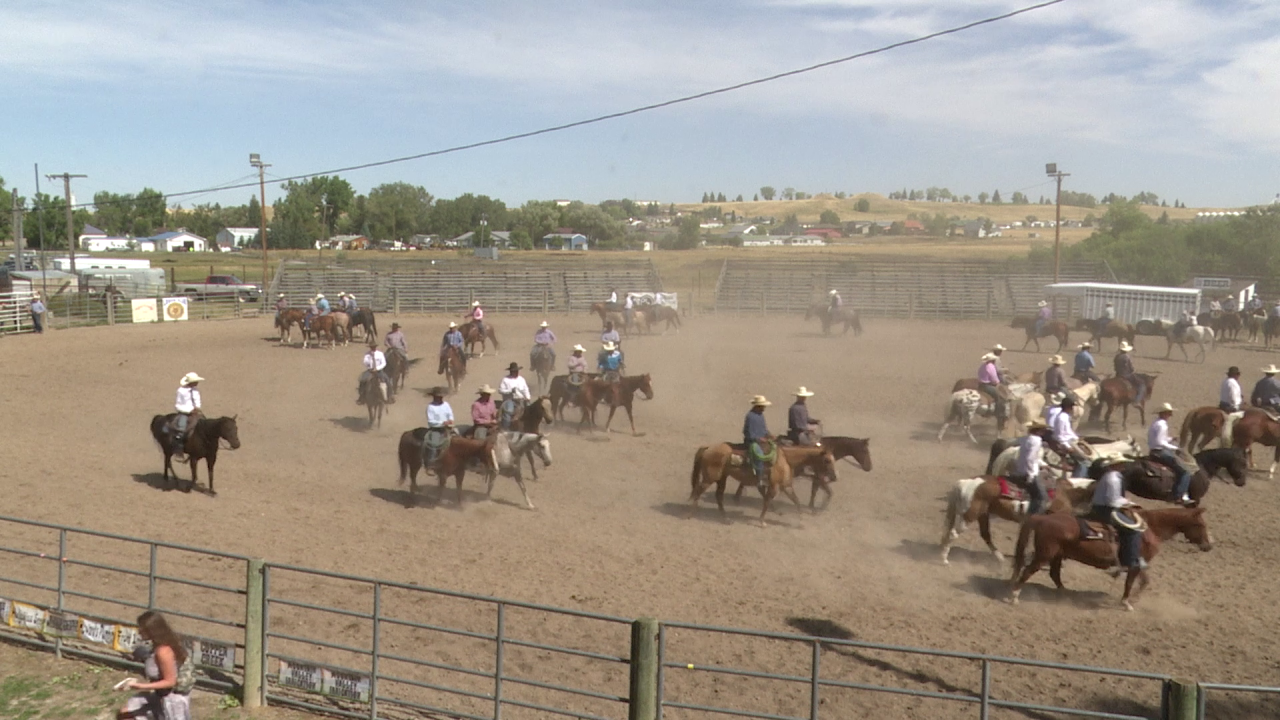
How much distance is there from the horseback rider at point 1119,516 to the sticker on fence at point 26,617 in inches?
394

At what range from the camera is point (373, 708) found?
23.7ft

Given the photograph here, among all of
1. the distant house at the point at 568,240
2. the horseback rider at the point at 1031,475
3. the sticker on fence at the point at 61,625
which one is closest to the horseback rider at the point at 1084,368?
the horseback rider at the point at 1031,475

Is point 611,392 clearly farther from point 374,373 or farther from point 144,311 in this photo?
point 144,311

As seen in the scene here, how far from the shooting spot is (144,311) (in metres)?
38.9

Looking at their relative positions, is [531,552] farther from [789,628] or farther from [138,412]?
[138,412]

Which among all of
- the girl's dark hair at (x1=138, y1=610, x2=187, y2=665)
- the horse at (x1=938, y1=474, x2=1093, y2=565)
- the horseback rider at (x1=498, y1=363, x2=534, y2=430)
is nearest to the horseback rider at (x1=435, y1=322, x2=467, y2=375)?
the horseback rider at (x1=498, y1=363, x2=534, y2=430)

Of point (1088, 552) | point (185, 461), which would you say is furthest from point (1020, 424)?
point (185, 461)

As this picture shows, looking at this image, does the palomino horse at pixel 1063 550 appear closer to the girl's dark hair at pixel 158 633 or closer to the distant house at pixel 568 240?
the girl's dark hair at pixel 158 633

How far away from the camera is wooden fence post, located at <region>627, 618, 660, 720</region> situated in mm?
6395

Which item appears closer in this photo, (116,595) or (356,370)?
(116,595)

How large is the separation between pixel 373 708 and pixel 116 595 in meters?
4.23

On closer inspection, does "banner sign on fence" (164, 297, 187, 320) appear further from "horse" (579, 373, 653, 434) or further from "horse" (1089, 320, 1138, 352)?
"horse" (1089, 320, 1138, 352)

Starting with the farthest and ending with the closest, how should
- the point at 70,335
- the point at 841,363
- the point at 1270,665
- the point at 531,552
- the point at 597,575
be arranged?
1. the point at 70,335
2. the point at 841,363
3. the point at 531,552
4. the point at 597,575
5. the point at 1270,665

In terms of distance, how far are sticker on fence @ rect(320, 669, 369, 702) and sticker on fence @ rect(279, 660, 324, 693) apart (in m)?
0.05
